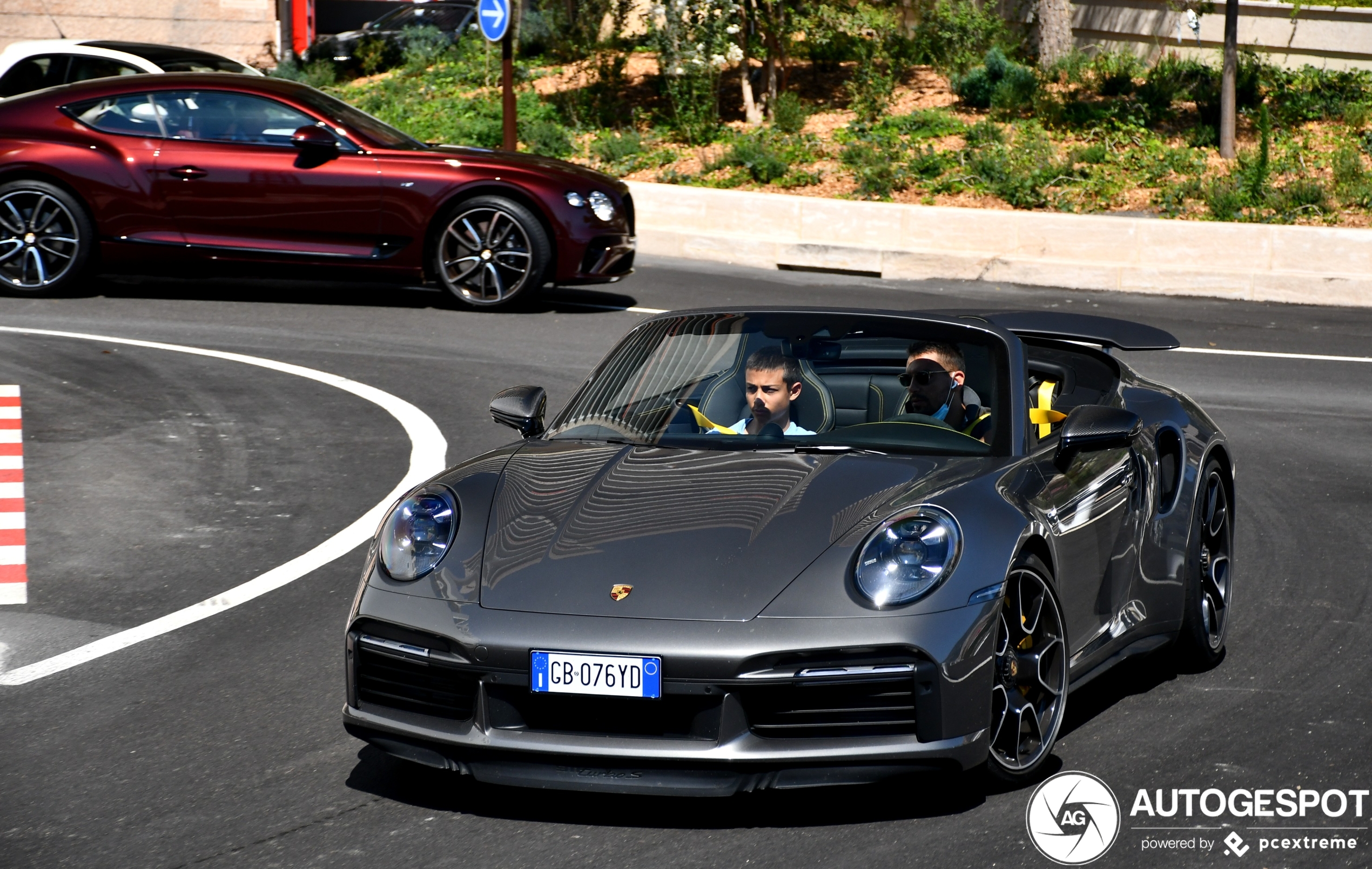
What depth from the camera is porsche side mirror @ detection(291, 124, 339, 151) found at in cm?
1299

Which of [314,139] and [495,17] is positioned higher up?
[495,17]

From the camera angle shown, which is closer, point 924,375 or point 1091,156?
point 924,375

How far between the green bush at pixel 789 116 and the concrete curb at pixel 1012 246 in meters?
3.92

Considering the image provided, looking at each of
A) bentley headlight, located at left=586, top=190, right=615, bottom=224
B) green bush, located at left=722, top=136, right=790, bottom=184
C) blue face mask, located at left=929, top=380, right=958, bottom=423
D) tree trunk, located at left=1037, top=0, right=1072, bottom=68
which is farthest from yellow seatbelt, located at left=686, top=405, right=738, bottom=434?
tree trunk, located at left=1037, top=0, right=1072, bottom=68

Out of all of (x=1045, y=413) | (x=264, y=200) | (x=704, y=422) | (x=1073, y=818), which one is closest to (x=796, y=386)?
(x=704, y=422)

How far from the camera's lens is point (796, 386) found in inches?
218

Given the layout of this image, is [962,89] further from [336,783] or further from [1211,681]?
[336,783]

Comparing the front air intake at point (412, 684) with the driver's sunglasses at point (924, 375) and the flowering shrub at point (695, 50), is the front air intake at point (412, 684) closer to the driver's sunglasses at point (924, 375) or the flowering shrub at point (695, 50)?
the driver's sunglasses at point (924, 375)

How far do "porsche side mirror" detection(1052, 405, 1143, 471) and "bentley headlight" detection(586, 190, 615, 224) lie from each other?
8.39 meters

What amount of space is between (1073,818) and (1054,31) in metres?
20.1

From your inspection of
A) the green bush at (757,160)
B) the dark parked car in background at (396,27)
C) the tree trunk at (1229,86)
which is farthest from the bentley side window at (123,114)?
the dark parked car in background at (396,27)

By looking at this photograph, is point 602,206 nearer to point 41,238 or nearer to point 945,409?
point 41,238

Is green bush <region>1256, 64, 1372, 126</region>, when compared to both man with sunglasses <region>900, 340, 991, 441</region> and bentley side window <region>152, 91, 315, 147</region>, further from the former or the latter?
man with sunglasses <region>900, 340, 991, 441</region>

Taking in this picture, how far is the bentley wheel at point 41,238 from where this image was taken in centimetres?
1298
